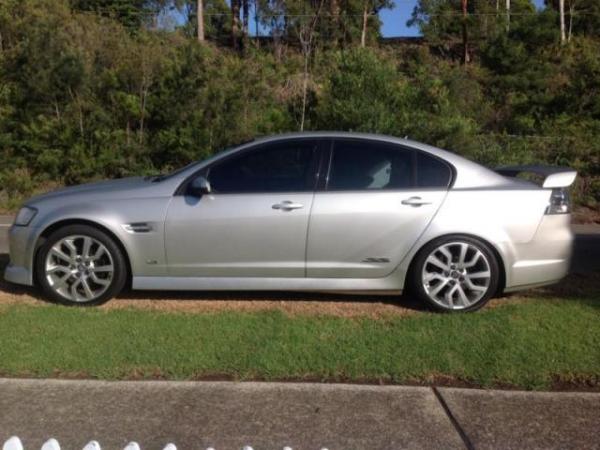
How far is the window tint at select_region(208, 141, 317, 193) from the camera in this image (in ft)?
19.8

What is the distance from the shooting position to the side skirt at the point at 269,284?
5.98 meters

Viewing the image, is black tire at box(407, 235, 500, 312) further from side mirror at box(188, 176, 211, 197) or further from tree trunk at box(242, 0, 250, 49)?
tree trunk at box(242, 0, 250, 49)

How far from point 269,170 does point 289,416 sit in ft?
8.24

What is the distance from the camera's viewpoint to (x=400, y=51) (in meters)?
41.8

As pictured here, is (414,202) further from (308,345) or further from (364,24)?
(364,24)

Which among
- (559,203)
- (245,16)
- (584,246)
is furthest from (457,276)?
(245,16)

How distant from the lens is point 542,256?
599 cm

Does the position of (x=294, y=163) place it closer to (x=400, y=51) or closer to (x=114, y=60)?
(x=114, y=60)

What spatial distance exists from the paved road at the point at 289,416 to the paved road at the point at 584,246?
13.4 feet

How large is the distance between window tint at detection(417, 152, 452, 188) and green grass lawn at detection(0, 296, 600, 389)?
1088 millimetres

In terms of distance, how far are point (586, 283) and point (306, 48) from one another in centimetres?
2361

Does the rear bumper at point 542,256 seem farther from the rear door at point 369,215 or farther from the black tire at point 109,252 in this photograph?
the black tire at point 109,252

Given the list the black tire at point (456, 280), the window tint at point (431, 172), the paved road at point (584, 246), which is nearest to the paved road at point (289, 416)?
the black tire at point (456, 280)

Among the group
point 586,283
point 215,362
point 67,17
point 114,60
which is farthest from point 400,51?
point 215,362
